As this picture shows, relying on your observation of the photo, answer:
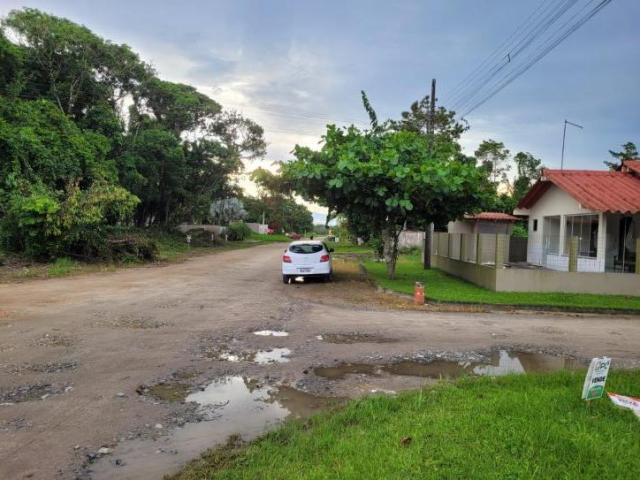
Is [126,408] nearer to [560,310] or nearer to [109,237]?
[560,310]

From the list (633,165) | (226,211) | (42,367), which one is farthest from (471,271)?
(226,211)

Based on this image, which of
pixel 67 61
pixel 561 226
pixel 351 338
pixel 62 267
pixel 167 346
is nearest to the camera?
pixel 167 346

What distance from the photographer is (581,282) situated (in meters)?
14.8

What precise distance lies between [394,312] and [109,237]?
1593 cm

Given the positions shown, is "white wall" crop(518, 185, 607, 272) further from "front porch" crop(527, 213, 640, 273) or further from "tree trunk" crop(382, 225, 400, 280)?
"tree trunk" crop(382, 225, 400, 280)

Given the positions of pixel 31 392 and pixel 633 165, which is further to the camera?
pixel 633 165

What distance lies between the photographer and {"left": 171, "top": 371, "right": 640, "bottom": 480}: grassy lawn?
145 inches

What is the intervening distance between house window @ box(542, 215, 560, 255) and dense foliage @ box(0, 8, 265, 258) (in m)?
17.4

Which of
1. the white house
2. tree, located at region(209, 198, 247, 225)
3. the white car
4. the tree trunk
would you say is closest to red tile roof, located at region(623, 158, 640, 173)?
the white house

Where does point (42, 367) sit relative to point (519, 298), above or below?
below

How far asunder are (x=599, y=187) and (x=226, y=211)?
53.0 meters

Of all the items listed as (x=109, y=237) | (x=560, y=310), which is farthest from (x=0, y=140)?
(x=560, y=310)

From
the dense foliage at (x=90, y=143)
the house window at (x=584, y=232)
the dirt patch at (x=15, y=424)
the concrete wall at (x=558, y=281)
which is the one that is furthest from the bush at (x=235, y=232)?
the dirt patch at (x=15, y=424)

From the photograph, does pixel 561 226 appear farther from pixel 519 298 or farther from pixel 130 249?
pixel 130 249
